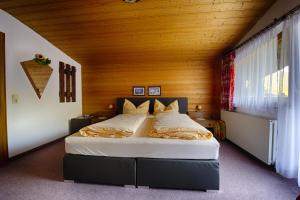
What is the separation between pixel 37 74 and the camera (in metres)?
3.30

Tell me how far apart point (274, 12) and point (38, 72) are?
4376 millimetres

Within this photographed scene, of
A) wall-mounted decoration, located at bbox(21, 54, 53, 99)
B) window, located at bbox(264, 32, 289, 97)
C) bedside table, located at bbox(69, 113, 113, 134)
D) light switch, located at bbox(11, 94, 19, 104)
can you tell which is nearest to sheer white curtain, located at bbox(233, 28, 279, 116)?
window, located at bbox(264, 32, 289, 97)

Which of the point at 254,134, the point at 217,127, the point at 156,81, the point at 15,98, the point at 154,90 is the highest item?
the point at 156,81

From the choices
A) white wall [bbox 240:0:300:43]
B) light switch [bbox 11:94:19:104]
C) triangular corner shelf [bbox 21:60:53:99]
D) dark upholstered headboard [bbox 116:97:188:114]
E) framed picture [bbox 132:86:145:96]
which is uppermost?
white wall [bbox 240:0:300:43]

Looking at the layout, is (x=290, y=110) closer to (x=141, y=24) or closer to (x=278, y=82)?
(x=278, y=82)

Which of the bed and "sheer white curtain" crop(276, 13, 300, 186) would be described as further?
"sheer white curtain" crop(276, 13, 300, 186)

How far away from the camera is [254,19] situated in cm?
288

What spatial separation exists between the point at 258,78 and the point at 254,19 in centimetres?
104

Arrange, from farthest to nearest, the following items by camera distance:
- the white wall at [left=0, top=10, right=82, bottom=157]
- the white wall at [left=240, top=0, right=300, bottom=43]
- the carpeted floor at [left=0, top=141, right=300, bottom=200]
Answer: the white wall at [left=0, top=10, right=82, bottom=157]
the white wall at [left=240, top=0, right=300, bottom=43]
the carpeted floor at [left=0, top=141, right=300, bottom=200]

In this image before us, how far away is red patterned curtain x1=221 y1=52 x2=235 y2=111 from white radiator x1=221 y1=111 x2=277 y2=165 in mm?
309

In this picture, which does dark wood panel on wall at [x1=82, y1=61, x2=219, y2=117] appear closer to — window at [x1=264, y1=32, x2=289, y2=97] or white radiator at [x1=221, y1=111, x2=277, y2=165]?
white radiator at [x1=221, y1=111, x2=277, y2=165]

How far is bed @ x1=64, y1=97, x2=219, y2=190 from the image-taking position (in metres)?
1.87

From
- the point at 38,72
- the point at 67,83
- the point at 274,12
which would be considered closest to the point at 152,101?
the point at 67,83

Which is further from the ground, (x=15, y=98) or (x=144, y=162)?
(x=15, y=98)
